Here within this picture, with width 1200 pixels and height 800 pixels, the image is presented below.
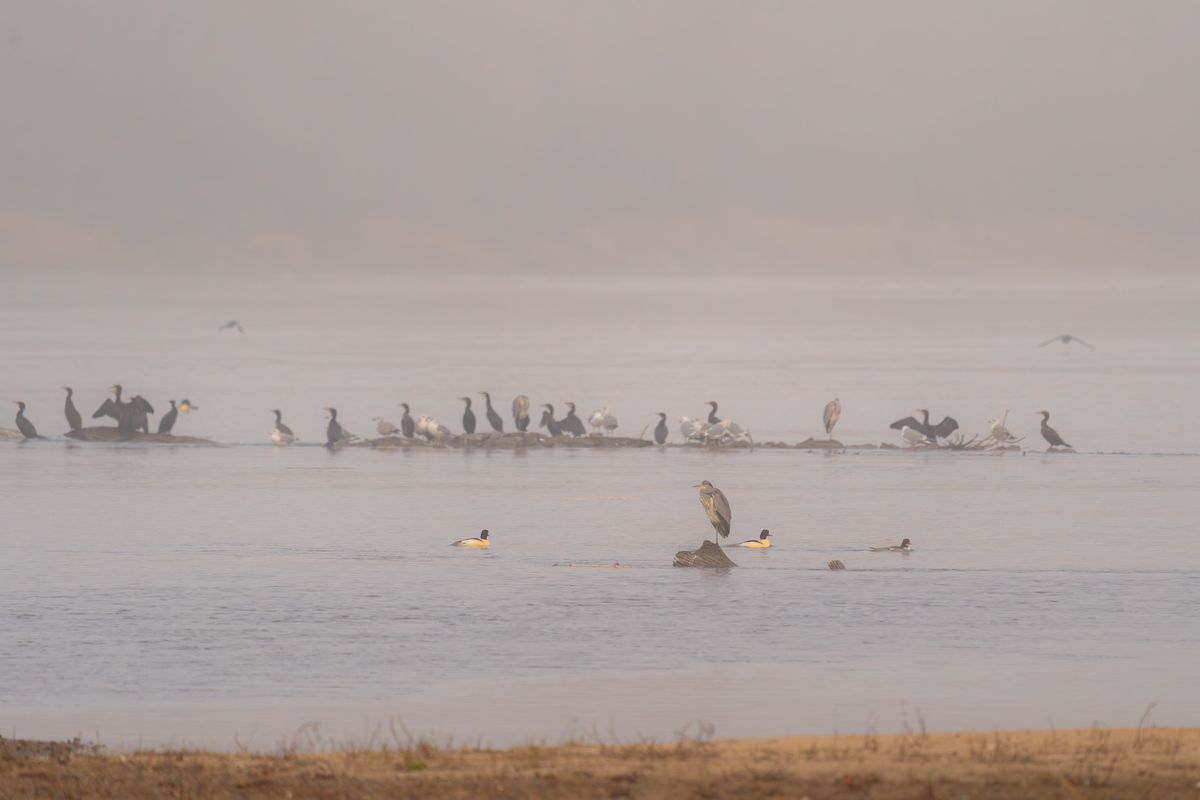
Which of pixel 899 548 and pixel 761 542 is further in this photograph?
pixel 761 542

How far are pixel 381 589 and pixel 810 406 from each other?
3944 cm

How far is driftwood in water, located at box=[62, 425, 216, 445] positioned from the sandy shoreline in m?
32.0

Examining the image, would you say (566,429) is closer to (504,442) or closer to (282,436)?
(504,442)

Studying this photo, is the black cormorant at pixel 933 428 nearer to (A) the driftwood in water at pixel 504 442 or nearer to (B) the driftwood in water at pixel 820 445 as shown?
(B) the driftwood in water at pixel 820 445

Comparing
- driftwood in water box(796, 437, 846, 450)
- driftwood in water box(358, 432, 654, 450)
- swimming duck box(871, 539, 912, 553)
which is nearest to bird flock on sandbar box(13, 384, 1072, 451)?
driftwood in water box(358, 432, 654, 450)

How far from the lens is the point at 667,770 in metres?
14.2

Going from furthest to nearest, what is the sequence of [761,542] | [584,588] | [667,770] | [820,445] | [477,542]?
[820,445]
[477,542]
[761,542]
[584,588]
[667,770]

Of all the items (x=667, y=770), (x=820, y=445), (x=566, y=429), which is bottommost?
(x=667, y=770)

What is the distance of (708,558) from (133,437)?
79.2 feet

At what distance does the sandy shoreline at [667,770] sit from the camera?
1358 centimetres

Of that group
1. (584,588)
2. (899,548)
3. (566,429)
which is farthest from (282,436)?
(584,588)

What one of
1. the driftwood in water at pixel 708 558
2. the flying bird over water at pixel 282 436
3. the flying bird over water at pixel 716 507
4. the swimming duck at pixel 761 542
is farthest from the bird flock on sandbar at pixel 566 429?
the driftwood in water at pixel 708 558

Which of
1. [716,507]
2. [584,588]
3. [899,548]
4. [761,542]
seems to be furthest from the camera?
[761,542]

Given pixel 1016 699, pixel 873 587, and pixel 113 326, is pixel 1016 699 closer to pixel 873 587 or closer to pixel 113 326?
pixel 873 587
